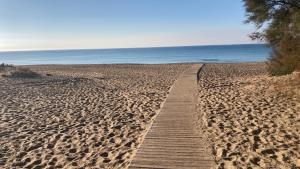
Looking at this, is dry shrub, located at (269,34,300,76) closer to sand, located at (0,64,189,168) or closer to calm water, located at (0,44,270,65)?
sand, located at (0,64,189,168)

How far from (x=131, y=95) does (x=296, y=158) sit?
9220mm

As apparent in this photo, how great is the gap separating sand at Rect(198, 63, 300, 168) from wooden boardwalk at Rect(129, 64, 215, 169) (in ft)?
0.87

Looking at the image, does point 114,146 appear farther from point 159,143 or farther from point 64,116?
point 64,116

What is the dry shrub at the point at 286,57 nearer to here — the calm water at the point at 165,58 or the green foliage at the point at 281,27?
the green foliage at the point at 281,27

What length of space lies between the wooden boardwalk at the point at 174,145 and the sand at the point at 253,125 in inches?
10.5

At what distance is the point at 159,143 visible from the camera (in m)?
7.34

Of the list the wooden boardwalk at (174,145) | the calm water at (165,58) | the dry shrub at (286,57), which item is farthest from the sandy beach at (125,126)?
the calm water at (165,58)

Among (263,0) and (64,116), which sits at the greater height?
(263,0)

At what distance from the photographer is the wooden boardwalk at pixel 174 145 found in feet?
20.2

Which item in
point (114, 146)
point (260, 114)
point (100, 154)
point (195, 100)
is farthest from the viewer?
point (195, 100)

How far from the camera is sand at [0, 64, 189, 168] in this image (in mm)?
6793

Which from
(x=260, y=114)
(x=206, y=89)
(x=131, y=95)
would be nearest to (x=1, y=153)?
(x=260, y=114)

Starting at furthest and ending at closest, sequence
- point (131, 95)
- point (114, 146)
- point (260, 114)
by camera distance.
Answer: point (131, 95), point (260, 114), point (114, 146)

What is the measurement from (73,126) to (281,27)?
1143 cm
